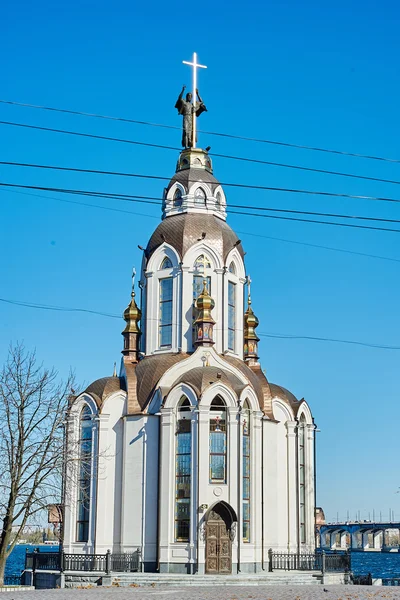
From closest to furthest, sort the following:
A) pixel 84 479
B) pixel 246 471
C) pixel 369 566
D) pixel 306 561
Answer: pixel 246 471, pixel 84 479, pixel 306 561, pixel 369 566

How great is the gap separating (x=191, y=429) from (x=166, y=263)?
8.76 meters

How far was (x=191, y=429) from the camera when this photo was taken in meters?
37.0

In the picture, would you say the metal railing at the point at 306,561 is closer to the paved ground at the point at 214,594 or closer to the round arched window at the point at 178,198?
the paved ground at the point at 214,594

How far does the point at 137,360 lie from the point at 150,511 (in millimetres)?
7330

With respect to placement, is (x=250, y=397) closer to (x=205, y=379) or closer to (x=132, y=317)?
(x=205, y=379)

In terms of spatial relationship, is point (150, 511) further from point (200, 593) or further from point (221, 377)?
point (200, 593)

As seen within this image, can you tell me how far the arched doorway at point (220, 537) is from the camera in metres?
Answer: 35.8

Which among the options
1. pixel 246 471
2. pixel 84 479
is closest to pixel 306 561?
pixel 246 471

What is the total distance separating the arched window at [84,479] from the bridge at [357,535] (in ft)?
329

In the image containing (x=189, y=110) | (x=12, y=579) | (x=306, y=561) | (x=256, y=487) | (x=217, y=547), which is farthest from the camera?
(x=189, y=110)

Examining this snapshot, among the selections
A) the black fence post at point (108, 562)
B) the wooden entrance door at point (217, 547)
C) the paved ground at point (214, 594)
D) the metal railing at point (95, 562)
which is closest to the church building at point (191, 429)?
the wooden entrance door at point (217, 547)

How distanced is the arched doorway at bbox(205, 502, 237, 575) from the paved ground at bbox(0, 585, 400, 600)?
13.4ft

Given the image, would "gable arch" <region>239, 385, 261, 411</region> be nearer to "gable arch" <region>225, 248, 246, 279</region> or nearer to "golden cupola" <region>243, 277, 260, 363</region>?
"golden cupola" <region>243, 277, 260, 363</region>

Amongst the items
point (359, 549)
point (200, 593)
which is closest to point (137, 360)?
point (200, 593)
